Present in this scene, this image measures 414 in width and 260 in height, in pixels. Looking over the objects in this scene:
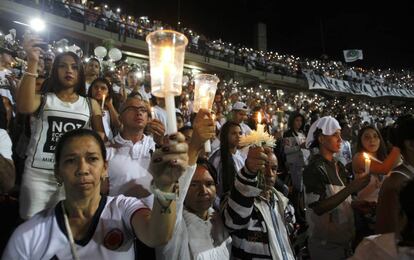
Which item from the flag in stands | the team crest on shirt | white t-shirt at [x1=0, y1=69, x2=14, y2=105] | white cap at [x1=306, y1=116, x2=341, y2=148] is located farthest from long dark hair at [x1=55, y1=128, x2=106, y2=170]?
the flag in stands

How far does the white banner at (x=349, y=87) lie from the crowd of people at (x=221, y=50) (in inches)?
19.3

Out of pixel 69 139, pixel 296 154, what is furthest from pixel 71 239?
pixel 296 154

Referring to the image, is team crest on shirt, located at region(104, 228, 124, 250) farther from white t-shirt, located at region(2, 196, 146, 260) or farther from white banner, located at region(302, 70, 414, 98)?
white banner, located at region(302, 70, 414, 98)

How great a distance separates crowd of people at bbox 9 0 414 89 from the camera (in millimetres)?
20094

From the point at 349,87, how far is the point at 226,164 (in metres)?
30.8

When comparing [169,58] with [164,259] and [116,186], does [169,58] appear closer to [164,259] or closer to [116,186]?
[164,259]

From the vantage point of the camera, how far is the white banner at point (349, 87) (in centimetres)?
3058

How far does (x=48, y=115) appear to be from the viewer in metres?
2.78

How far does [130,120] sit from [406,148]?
7.23 feet

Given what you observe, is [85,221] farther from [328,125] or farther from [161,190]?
[328,125]

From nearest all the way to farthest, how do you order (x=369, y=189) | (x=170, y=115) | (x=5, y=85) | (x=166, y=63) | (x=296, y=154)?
(x=170, y=115)
(x=166, y=63)
(x=369, y=189)
(x=5, y=85)
(x=296, y=154)

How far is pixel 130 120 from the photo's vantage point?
318 cm

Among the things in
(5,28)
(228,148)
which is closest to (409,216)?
(228,148)

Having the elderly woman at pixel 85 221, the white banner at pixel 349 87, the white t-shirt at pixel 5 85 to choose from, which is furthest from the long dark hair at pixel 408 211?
the white banner at pixel 349 87
